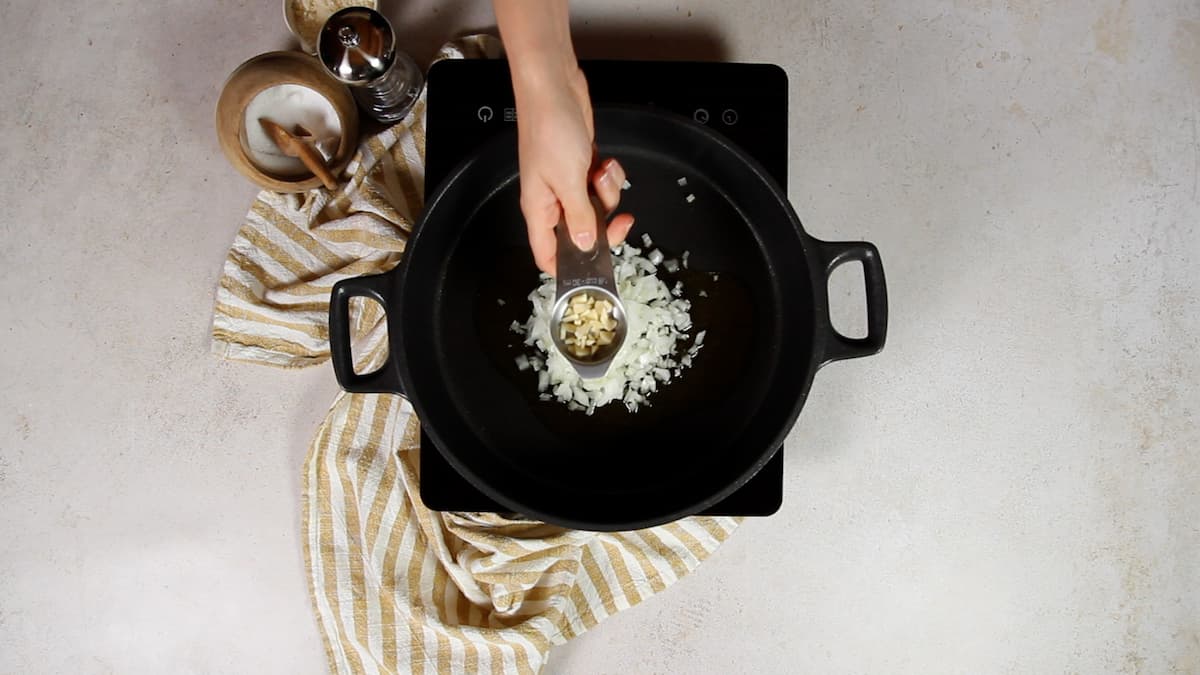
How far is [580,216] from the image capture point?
25.9 inches

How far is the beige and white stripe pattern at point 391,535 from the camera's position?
93 centimetres

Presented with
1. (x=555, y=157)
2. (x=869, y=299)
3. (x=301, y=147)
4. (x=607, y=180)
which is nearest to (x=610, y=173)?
(x=607, y=180)

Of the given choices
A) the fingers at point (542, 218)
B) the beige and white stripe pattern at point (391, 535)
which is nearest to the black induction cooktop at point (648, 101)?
the beige and white stripe pattern at point (391, 535)

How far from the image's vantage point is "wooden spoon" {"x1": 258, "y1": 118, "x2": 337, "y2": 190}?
92 cm

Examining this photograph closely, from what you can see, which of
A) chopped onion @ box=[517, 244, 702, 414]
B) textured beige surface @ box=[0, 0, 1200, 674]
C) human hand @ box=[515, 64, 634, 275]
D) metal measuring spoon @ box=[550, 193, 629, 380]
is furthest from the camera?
textured beige surface @ box=[0, 0, 1200, 674]

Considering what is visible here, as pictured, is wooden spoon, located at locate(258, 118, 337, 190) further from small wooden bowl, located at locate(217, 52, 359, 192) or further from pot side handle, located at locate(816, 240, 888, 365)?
pot side handle, located at locate(816, 240, 888, 365)

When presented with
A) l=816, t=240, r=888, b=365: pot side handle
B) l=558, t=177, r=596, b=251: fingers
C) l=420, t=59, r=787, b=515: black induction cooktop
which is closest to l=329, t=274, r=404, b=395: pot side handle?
l=420, t=59, r=787, b=515: black induction cooktop

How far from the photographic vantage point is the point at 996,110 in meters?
1.00

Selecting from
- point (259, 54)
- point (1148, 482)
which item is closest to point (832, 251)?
point (1148, 482)

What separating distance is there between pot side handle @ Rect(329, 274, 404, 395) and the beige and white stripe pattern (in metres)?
0.14

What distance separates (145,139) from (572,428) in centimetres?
60

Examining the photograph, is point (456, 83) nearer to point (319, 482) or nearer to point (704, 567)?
point (319, 482)

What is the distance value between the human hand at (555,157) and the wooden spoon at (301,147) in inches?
13.3

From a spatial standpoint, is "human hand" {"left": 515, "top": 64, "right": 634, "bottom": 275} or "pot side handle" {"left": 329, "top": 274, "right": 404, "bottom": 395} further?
"pot side handle" {"left": 329, "top": 274, "right": 404, "bottom": 395}
